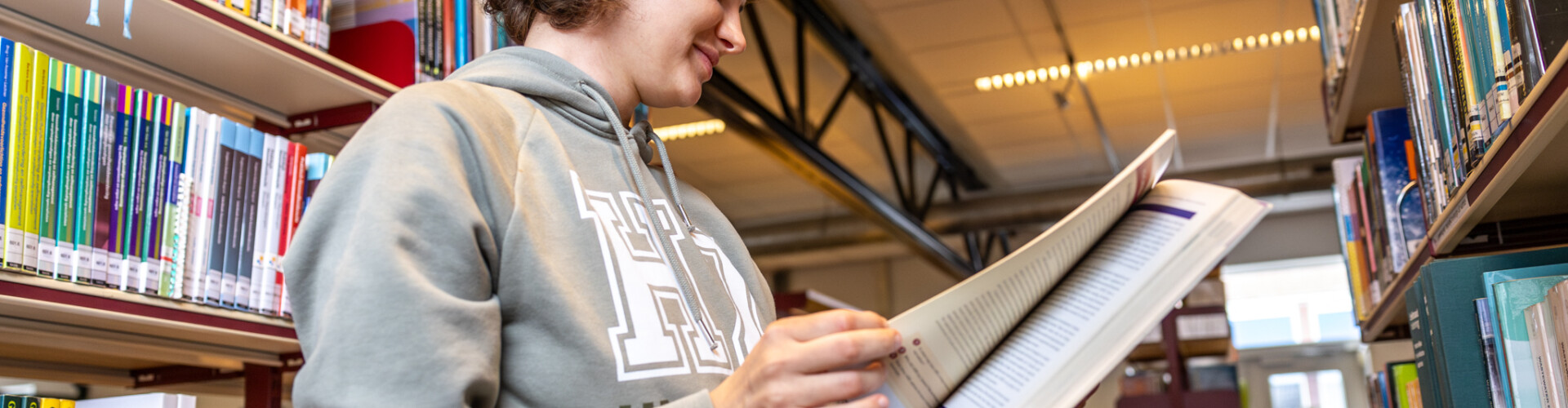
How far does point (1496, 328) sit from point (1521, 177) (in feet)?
0.64

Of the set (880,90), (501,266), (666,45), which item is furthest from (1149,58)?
(501,266)

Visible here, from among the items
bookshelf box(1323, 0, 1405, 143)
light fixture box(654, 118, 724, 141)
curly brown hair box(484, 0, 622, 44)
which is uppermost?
light fixture box(654, 118, 724, 141)

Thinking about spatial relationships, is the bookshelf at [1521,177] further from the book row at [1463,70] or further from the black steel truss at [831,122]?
the black steel truss at [831,122]

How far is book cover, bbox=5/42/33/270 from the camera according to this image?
122cm

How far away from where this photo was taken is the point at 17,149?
1246 mm

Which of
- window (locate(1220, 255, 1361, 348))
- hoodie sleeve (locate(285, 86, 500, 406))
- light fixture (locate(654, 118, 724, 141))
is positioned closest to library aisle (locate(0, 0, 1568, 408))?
hoodie sleeve (locate(285, 86, 500, 406))

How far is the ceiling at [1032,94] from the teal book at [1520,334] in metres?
4.05

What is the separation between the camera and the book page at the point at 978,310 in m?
0.73

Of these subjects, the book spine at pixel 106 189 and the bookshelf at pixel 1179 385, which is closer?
the book spine at pixel 106 189

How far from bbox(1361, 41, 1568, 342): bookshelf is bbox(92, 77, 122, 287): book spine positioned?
153 centimetres

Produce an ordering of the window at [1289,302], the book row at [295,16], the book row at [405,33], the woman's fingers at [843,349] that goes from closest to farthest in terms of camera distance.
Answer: the woman's fingers at [843,349] < the book row at [295,16] < the book row at [405,33] < the window at [1289,302]

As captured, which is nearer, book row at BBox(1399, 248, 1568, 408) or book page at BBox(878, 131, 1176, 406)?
book page at BBox(878, 131, 1176, 406)

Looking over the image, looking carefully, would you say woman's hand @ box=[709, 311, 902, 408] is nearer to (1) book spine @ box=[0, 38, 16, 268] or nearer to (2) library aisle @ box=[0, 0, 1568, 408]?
(2) library aisle @ box=[0, 0, 1568, 408]

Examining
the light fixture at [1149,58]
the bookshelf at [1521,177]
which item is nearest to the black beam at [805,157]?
the light fixture at [1149,58]
